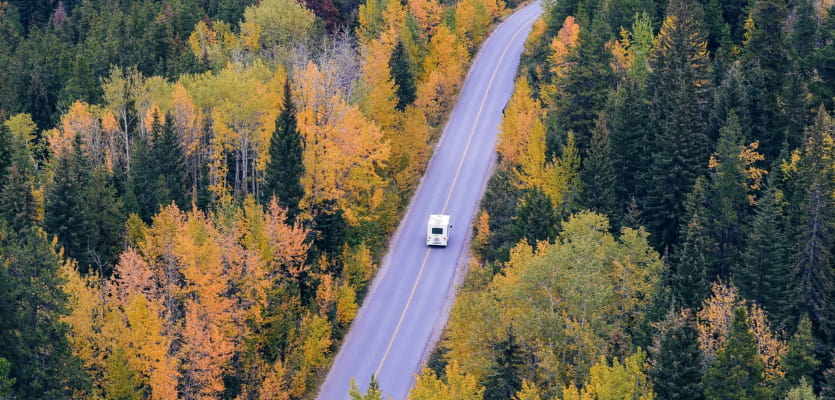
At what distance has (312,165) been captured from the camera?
262 ft

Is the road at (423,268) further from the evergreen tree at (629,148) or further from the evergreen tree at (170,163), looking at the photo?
the evergreen tree at (170,163)

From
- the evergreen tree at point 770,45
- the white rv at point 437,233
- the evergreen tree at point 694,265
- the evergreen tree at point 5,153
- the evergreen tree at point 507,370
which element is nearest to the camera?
the evergreen tree at point 507,370

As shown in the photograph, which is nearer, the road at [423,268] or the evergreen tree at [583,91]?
the road at [423,268]

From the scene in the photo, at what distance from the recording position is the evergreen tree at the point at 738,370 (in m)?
53.2

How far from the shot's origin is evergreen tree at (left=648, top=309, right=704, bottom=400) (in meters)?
54.2

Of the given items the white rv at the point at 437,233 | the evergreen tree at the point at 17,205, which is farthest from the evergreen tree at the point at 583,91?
the evergreen tree at the point at 17,205

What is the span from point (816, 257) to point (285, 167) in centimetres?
3842

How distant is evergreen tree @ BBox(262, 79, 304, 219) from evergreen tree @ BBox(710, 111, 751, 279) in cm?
3070

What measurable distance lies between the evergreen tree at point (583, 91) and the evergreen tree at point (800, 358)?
3156 cm

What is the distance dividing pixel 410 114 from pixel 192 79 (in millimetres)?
20790

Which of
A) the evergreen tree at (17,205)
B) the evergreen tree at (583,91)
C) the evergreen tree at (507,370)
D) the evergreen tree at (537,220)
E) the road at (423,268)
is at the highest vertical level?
the evergreen tree at (583,91)

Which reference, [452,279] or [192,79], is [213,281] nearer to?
[452,279]

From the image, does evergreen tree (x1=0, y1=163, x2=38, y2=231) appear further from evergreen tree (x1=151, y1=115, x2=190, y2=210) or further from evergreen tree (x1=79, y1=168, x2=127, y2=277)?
evergreen tree (x1=151, y1=115, x2=190, y2=210)

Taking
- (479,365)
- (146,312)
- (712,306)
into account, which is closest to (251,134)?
(146,312)
